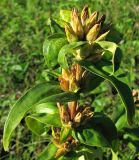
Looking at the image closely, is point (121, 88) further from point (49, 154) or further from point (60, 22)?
point (49, 154)

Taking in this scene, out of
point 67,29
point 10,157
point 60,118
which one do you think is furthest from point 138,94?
point 10,157

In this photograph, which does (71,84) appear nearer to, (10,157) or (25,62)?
(10,157)

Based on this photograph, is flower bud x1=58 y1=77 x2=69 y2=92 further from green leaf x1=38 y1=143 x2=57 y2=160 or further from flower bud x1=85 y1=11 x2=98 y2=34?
green leaf x1=38 y1=143 x2=57 y2=160

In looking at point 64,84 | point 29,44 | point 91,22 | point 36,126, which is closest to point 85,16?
point 91,22

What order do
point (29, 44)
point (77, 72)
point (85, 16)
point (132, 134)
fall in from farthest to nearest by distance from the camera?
1. point (29, 44)
2. point (132, 134)
3. point (77, 72)
4. point (85, 16)

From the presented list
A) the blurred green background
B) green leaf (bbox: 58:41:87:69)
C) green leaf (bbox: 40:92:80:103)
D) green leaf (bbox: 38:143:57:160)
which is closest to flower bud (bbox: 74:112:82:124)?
green leaf (bbox: 40:92:80:103)

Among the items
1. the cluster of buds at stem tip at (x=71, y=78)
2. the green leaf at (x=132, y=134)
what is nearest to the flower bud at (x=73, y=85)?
the cluster of buds at stem tip at (x=71, y=78)
